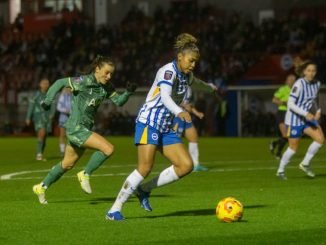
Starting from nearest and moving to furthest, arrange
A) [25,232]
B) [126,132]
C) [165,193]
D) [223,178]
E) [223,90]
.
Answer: [25,232] → [165,193] → [223,178] → [223,90] → [126,132]

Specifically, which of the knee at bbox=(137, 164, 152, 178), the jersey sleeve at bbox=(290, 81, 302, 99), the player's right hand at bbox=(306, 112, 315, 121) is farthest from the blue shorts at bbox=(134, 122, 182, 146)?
the jersey sleeve at bbox=(290, 81, 302, 99)

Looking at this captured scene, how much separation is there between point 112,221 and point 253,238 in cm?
211

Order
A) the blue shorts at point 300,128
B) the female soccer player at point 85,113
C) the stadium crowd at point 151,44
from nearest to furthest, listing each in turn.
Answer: the female soccer player at point 85,113 → the blue shorts at point 300,128 → the stadium crowd at point 151,44

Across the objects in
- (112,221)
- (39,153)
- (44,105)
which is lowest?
(39,153)

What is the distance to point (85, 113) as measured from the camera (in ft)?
47.5

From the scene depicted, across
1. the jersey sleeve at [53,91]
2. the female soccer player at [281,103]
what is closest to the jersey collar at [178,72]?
the jersey sleeve at [53,91]

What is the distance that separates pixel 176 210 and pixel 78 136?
2.19 m

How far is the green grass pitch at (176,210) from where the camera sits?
10008mm

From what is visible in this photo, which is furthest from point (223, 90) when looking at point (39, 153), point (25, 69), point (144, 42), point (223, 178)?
point (223, 178)

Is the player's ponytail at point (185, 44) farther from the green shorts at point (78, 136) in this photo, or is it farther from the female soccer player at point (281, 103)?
the female soccer player at point (281, 103)

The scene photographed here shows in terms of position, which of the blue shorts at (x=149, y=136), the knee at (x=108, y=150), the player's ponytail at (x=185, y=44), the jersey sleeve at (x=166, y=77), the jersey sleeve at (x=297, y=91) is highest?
the player's ponytail at (x=185, y=44)

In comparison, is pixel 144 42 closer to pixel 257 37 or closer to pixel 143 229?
pixel 257 37

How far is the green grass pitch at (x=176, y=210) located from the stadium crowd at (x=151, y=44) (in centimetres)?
1982

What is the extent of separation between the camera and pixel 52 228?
425 inches
